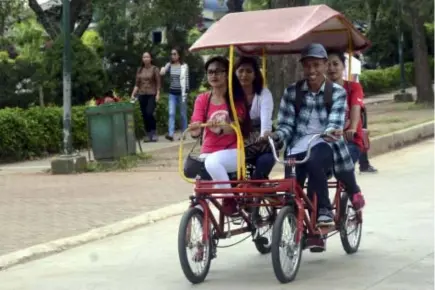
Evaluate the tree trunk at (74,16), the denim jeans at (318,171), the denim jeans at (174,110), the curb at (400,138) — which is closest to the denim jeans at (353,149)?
the denim jeans at (318,171)

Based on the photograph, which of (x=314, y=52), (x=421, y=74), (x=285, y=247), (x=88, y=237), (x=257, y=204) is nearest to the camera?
(x=285, y=247)

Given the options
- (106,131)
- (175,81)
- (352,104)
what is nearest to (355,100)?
(352,104)

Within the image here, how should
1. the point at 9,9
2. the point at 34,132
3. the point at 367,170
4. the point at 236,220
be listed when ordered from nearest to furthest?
the point at 236,220 < the point at 367,170 < the point at 34,132 < the point at 9,9

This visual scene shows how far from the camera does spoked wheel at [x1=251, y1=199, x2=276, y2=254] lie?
7931mm

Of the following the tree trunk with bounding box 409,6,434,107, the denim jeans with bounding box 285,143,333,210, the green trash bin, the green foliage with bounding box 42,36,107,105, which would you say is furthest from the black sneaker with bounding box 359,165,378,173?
the tree trunk with bounding box 409,6,434,107

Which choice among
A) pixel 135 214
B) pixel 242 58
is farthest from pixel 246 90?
pixel 135 214

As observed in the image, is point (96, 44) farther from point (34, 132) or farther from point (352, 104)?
point (352, 104)

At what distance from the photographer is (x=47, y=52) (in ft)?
66.6

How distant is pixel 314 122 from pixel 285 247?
1.11 metres

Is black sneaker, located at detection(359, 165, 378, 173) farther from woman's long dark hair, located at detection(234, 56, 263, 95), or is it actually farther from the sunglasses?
the sunglasses

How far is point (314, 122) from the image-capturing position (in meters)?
7.89

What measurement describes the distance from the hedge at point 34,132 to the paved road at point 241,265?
6.45 m

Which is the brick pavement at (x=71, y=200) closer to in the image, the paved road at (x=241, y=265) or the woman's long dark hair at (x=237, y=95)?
the paved road at (x=241, y=265)

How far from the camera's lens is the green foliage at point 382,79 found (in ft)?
111
